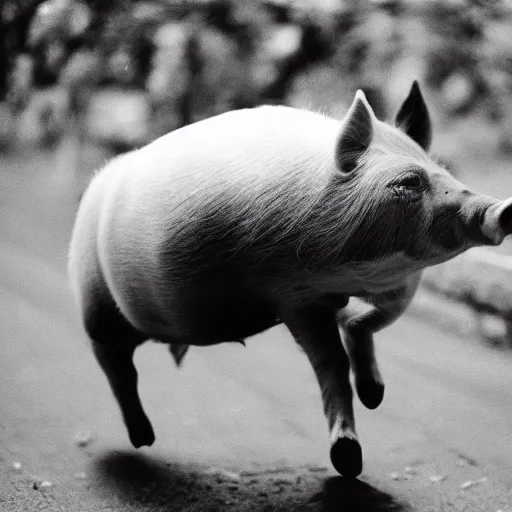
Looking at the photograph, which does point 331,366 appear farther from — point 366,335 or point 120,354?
point 120,354

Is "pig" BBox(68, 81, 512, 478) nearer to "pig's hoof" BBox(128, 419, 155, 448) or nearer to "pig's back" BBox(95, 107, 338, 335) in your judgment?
"pig's back" BBox(95, 107, 338, 335)

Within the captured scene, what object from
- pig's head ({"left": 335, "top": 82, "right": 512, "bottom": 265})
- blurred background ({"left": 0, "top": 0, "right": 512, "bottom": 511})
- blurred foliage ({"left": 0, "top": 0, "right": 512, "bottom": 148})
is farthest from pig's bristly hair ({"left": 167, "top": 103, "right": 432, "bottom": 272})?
blurred foliage ({"left": 0, "top": 0, "right": 512, "bottom": 148})

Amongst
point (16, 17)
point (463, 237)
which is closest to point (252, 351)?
point (463, 237)

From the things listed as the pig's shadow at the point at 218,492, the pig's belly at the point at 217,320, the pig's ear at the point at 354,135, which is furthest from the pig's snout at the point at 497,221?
the pig's shadow at the point at 218,492

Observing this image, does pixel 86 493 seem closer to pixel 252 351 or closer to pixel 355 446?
pixel 355 446

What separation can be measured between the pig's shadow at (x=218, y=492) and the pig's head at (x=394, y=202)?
684 millimetres

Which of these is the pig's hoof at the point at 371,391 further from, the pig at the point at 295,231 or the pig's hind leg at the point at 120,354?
the pig's hind leg at the point at 120,354

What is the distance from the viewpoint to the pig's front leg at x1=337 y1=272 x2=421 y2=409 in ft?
5.84

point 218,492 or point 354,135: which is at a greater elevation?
point 354,135

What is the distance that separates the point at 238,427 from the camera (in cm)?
238

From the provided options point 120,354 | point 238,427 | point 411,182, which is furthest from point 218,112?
point 411,182

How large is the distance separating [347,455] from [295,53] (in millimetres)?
2585

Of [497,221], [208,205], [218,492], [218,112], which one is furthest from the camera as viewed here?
[218,112]

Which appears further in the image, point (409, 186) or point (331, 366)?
point (331, 366)
